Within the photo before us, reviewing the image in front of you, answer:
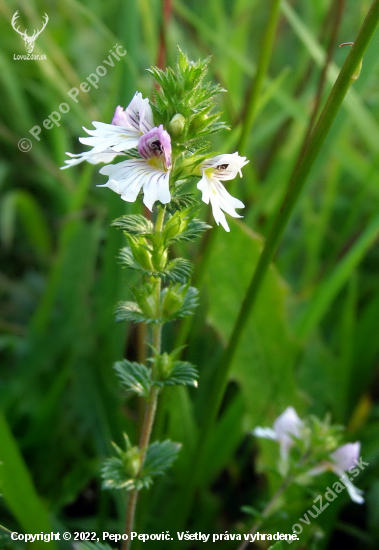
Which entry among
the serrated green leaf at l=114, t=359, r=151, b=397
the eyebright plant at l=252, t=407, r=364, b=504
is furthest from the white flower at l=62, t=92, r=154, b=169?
the eyebright plant at l=252, t=407, r=364, b=504

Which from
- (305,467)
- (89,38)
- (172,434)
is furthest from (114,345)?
(89,38)

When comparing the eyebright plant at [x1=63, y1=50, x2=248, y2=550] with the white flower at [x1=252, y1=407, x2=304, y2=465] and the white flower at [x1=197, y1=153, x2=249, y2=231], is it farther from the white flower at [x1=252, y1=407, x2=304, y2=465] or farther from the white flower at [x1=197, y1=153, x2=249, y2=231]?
the white flower at [x1=252, y1=407, x2=304, y2=465]

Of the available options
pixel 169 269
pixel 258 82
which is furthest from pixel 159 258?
pixel 258 82

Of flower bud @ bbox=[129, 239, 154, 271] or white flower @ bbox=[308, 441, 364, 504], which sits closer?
flower bud @ bbox=[129, 239, 154, 271]

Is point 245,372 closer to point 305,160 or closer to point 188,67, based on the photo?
point 305,160

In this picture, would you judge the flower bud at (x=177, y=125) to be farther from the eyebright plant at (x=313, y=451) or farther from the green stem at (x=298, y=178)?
the eyebright plant at (x=313, y=451)

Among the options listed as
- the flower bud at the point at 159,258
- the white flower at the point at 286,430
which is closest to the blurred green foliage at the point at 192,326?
the white flower at the point at 286,430

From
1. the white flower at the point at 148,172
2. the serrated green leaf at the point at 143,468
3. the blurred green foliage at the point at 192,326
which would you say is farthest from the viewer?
the blurred green foliage at the point at 192,326
